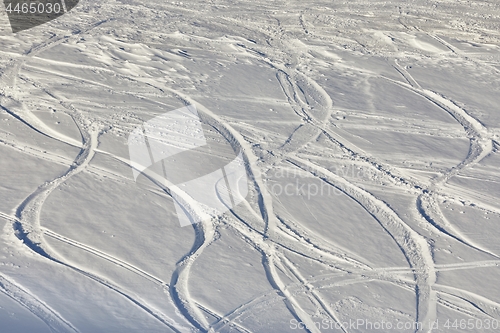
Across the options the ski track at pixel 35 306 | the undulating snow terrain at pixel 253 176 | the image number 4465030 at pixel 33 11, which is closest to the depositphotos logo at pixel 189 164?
the undulating snow terrain at pixel 253 176

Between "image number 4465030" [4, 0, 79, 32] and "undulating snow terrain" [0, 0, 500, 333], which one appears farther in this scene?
"image number 4465030" [4, 0, 79, 32]

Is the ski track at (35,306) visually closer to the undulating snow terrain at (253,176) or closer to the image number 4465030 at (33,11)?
the undulating snow terrain at (253,176)

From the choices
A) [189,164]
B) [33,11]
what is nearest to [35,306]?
[189,164]

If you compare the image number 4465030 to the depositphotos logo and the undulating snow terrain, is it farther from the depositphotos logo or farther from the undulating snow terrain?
the depositphotos logo

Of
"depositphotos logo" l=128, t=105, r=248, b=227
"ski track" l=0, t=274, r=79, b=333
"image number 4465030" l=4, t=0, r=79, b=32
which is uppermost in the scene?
"image number 4465030" l=4, t=0, r=79, b=32

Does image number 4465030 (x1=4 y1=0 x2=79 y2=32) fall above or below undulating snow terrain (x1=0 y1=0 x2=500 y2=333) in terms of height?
above

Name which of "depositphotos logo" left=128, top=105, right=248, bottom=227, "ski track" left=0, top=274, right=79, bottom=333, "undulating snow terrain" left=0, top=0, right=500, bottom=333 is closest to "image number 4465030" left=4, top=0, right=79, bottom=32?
"undulating snow terrain" left=0, top=0, right=500, bottom=333
